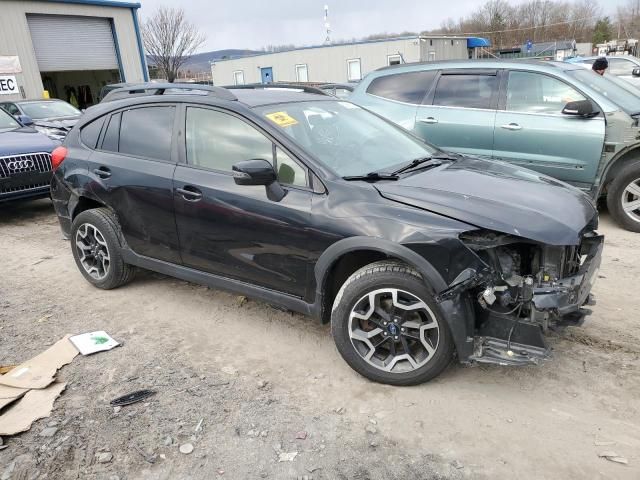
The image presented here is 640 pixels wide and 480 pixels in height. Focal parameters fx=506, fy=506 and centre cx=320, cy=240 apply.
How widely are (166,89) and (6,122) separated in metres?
5.47

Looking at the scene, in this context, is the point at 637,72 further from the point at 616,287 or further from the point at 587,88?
the point at 616,287

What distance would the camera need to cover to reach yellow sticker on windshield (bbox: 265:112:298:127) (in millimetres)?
3420

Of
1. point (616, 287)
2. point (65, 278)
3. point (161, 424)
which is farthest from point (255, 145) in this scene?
point (616, 287)

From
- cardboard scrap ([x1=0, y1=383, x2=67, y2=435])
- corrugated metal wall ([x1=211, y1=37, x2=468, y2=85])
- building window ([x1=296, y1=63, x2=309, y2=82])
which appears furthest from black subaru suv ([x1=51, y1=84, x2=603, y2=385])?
building window ([x1=296, y1=63, x2=309, y2=82])

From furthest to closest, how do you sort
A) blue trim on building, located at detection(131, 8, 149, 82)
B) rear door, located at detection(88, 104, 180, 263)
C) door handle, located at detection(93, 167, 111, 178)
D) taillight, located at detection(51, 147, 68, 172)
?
blue trim on building, located at detection(131, 8, 149, 82), taillight, located at detection(51, 147, 68, 172), door handle, located at detection(93, 167, 111, 178), rear door, located at detection(88, 104, 180, 263)

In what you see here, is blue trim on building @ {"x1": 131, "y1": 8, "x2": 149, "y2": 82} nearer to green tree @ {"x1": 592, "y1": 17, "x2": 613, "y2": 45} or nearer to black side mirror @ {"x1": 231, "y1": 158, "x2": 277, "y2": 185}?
black side mirror @ {"x1": 231, "y1": 158, "x2": 277, "y2": 185}

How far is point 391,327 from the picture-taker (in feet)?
9.73

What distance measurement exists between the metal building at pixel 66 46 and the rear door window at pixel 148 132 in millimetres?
18753

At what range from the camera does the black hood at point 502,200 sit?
2.71m

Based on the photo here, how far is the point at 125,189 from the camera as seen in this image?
13.4ft

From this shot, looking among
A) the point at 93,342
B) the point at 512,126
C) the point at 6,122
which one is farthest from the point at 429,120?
the point at 6,122

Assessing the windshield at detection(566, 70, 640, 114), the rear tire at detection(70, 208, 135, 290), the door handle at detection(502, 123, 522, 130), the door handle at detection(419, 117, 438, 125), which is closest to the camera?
the rear tire at detection(70, 208, 135, 290)

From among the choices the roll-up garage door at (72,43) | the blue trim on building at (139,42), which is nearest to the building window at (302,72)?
the blue trim on building at (139,42)

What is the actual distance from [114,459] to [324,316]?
143 centimetres
